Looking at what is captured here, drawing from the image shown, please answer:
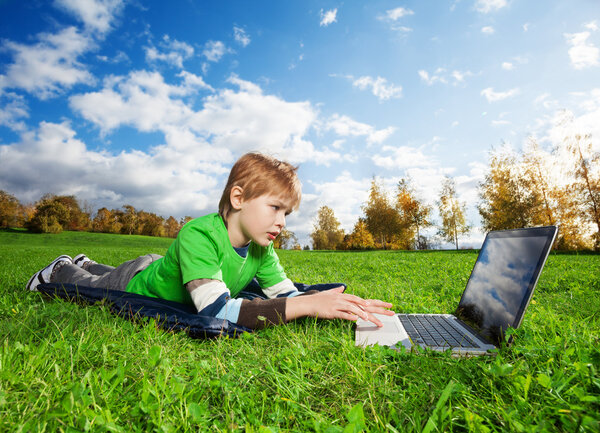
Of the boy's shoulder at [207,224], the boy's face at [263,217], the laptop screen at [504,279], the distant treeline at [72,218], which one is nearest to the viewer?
the laptop screen at [504,279]

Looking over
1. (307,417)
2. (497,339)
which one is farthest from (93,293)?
(497,339)

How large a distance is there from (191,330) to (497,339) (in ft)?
6.69

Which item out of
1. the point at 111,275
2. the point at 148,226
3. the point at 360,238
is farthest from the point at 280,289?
the point at 148,226

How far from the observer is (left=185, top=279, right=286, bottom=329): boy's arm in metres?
2.36

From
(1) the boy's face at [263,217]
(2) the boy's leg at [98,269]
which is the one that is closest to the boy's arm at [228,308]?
(1) the boy's face at [263,217]

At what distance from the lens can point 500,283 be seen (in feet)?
6.88

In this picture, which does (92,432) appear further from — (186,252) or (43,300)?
(43,300)

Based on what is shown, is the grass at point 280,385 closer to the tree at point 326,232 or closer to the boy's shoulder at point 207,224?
the boy's shoulder at point 207,224

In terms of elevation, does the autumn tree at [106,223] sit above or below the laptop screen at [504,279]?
above

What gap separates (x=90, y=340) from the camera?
1.90 metres

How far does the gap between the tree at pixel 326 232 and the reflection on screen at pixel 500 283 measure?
183 ft

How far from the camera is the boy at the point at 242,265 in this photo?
237 centimetres

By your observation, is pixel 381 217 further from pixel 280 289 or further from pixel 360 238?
pixel 280 289

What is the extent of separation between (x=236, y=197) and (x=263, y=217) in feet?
1.14
